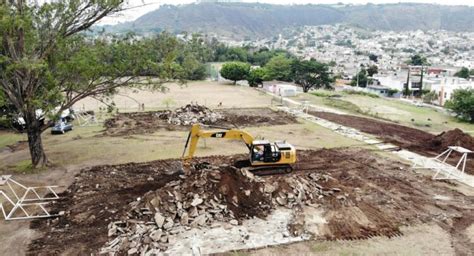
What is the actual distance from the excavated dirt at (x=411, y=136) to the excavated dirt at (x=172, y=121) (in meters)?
4.90

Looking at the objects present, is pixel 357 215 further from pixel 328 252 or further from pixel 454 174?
pixel 454 174

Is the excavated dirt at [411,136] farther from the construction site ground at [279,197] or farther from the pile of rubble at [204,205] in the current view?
the pile of rubble at [204,205]

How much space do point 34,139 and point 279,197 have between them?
12.9m

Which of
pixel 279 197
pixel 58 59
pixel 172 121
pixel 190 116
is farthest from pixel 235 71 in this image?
pixel 279 197

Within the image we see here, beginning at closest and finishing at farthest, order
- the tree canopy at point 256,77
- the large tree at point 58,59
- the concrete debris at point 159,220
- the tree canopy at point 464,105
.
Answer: the concrete debris at point 159,220 → the large tree at point 58,59 → the tree canopy at point 464,105 → the tree canopy at point 256,77

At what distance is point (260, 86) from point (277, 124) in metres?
32.1

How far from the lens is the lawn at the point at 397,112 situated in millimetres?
36312

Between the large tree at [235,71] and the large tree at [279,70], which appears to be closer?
the large tree at [235,71]

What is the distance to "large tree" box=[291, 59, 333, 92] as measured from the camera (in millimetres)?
66750

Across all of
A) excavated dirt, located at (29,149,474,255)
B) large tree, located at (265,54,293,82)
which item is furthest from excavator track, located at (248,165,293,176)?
large tree, located at (265,54,293,82)

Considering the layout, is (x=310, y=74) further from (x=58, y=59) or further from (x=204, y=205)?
(x=204, y=205)

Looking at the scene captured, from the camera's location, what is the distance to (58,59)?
20344 mm

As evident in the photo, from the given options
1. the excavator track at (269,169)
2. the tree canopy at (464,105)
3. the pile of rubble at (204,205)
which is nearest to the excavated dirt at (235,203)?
the pile of rubble at (204,205)

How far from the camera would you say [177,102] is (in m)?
43.9
